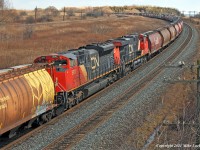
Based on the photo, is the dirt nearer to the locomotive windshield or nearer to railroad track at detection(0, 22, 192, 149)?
railroad track at detection(0, 22, 192, 149)

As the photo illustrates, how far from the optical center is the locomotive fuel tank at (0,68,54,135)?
15359mm

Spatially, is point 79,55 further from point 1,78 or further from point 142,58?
point 142,58

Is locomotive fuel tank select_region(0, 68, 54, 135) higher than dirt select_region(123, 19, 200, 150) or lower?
higher

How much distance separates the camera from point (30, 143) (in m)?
17.0

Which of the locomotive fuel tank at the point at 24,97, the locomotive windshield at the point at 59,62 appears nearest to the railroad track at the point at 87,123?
the locomotive fuel tank at the point at 24,97

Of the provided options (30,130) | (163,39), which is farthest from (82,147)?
(163,39)

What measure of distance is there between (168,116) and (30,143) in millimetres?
8855

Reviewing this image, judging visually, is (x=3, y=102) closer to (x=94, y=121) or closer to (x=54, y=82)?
(x=54, y=82)

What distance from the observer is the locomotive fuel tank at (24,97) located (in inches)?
605

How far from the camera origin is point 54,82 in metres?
20.6

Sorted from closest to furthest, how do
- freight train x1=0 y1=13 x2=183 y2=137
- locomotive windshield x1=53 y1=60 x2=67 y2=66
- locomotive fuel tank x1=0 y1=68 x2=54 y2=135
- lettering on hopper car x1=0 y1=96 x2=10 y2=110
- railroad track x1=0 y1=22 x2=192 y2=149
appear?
lettering on hopper car x1=0 y1=96 x2=10 y2=110, locomotive fuel tank x1=0 y1=68 x2=54 y2=135, freight train x1=0 y1=13 x2=183 y2=137, railroad track x1=0 y1=22 x2=192 y2=149, locomotive windshield x1=53 y1=60 x2=67 y2=66

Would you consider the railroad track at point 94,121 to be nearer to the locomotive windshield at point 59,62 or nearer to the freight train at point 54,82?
the freight train at point 54,82

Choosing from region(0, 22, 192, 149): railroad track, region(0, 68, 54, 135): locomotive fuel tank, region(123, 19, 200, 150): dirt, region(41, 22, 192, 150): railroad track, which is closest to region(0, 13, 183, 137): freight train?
region(0, 68, 54, 135): locomotive fuel tank

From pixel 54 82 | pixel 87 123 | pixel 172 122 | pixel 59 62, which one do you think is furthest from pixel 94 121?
pixel 172 122
